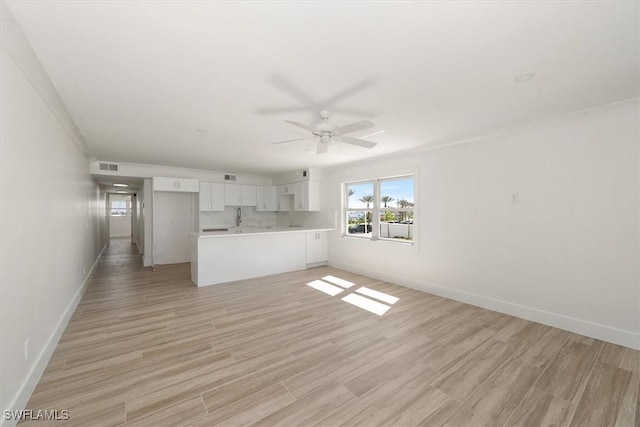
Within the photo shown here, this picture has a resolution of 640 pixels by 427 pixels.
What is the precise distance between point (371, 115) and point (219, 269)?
3.78 metres

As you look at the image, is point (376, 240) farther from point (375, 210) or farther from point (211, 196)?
point (211, 196)

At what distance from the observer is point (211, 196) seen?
6.88m

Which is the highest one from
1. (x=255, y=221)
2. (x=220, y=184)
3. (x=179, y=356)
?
(x=220, y=184)

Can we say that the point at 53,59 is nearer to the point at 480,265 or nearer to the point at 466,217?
the point at 466,217

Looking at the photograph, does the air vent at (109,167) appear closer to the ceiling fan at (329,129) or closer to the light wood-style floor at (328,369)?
the light wood-style floor at (328,369)

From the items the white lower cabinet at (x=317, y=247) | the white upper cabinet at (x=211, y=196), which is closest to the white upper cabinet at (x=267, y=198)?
the white upper cabinet at (x=211, y=196)

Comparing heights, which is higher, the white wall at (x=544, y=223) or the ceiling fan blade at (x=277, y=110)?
the ceiling fan blade at (x=277, y=110)

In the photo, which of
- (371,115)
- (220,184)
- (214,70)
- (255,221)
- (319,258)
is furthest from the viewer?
(255,221)

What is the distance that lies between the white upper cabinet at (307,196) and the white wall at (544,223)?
275 centimetres

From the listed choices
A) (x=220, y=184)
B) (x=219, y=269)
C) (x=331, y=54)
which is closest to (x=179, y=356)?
(x=219, y=269)

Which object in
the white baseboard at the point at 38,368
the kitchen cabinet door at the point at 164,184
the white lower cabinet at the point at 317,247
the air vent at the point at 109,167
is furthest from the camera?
the white lower cabinet at the point at 317,247

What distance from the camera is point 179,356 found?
2438 mm

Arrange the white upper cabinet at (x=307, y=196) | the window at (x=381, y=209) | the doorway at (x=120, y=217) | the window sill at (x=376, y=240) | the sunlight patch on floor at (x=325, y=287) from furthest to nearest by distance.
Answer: the doorway at (x=120, y=217), the white upper cabinet at (x=307, y=196), the window at (x=381, y=209), the window sill at (x=376, y=240), the sunlight patch on floor at (x=325, y=287)

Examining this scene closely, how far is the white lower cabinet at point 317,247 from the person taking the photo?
245 inches
